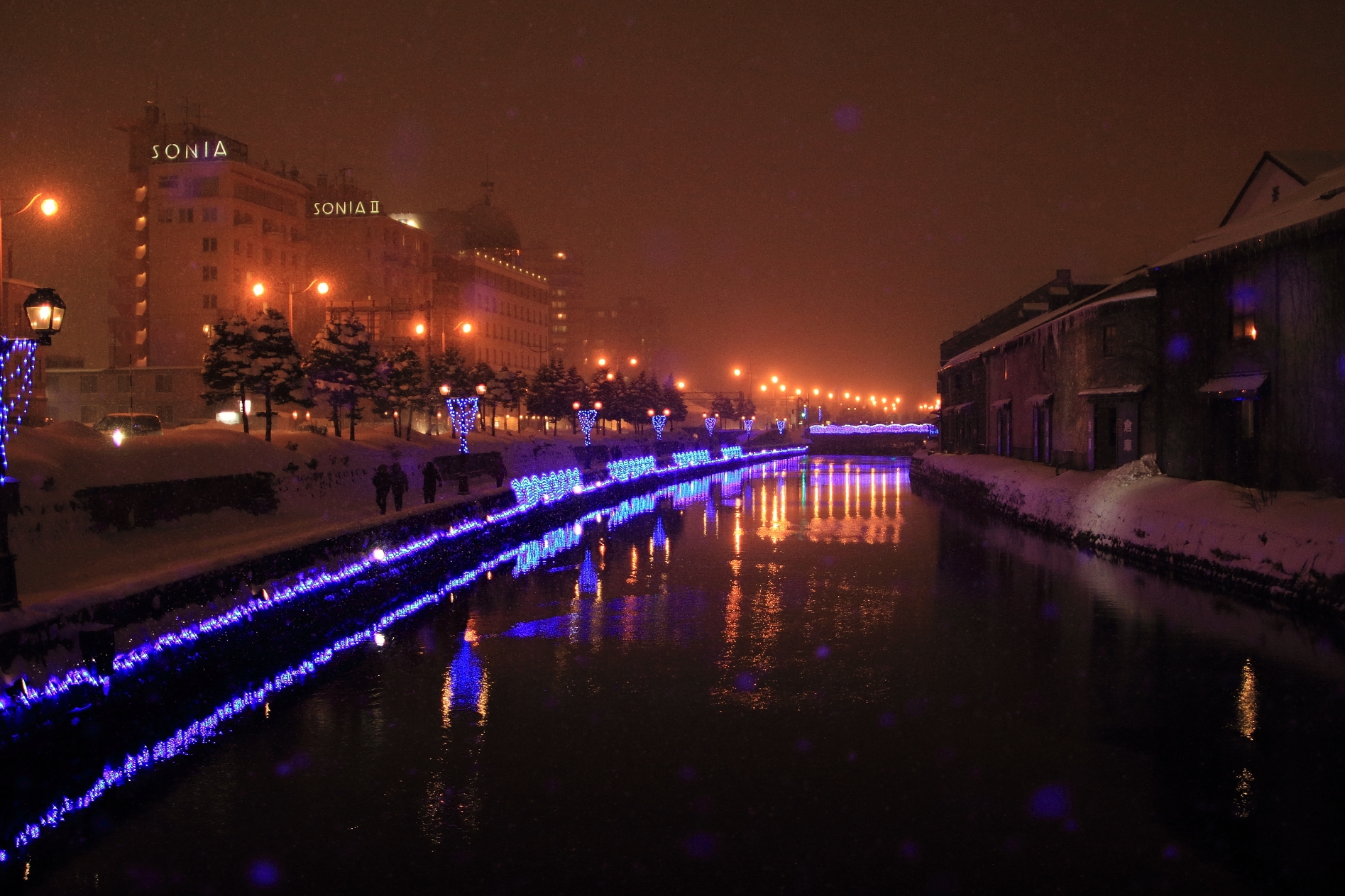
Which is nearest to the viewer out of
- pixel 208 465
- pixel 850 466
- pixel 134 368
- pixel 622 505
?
pixel 208 465

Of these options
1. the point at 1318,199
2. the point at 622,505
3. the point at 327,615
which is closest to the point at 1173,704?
the point at 327,615

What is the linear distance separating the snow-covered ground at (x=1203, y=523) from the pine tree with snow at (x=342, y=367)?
1190 inches

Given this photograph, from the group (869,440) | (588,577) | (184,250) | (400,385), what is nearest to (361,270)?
(184,250)

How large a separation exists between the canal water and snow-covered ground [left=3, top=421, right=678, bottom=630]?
3.03 metres

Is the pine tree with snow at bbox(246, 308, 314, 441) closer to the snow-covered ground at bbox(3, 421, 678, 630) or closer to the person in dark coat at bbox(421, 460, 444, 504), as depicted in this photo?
the snow-covered ground at bbox(3, 421, 678, 630)

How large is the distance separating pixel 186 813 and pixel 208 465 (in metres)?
20.7

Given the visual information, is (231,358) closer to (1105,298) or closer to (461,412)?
(461,412)

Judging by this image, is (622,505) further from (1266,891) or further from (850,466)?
(850,466)

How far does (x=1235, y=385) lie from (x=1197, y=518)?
249 inches

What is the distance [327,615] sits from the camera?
1577cm

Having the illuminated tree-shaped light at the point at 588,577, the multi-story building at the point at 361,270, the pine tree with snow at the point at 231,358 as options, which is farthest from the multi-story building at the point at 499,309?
the illuminated tree-shaped light at the point at 588,577

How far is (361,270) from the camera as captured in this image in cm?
9444

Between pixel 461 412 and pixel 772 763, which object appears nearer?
pixel 772 763

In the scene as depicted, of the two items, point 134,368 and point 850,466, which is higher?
point 134,368
